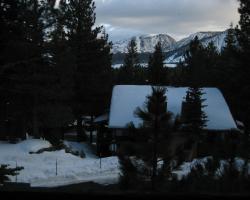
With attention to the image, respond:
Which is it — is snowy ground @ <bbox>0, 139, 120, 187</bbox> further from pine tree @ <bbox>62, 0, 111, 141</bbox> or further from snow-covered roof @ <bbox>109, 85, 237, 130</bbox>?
pine tree @ <bbox>62, 0, 111, 141</bbox>

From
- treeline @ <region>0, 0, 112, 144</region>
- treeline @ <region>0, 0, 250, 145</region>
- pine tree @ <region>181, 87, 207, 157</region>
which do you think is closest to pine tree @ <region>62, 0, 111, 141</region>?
treeline @ <region>0, 0, 250, 145</region>

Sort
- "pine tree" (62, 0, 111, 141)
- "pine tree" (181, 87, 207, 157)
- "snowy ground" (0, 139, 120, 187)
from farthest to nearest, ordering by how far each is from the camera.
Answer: "pine tree" (62, 0, 111, 141) → "pine tree" (181, 87, 207, 157) → "snowy ground" (0, 139, 120, 187)

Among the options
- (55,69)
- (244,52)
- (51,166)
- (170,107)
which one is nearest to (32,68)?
(55,69)

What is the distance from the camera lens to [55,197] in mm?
3898

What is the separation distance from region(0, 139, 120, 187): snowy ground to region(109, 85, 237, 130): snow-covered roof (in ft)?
25.8

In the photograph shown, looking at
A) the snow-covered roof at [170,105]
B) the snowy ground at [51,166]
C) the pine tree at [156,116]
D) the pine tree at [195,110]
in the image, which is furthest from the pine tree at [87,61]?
the pine tree at [156,116]

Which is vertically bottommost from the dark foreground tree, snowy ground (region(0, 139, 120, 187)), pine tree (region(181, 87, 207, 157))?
snowy ground (region(0, 139, 120, 187))

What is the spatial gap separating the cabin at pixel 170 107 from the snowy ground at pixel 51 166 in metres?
6.87

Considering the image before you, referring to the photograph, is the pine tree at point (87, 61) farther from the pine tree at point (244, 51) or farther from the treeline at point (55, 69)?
the pine tree at point (244, 51)

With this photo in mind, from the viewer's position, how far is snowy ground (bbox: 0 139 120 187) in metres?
23.9

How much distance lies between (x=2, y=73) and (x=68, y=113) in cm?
581

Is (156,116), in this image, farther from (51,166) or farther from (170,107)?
(170,107)

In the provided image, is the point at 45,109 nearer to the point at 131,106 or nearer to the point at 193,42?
the point at 131,106

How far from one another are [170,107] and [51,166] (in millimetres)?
15894
